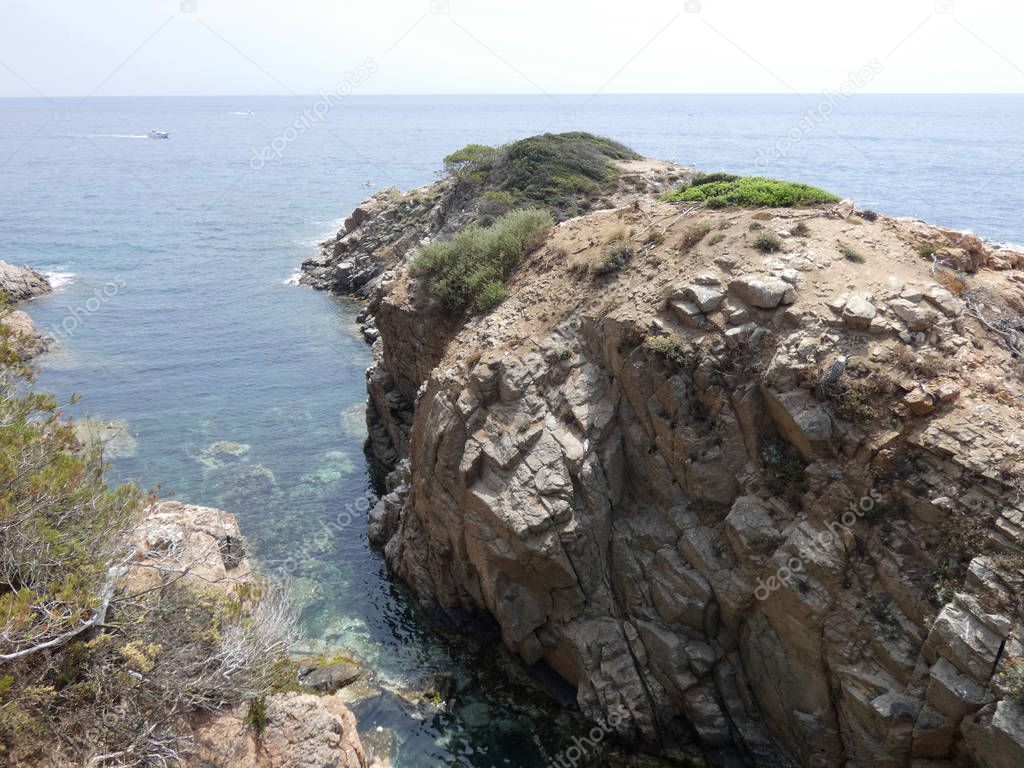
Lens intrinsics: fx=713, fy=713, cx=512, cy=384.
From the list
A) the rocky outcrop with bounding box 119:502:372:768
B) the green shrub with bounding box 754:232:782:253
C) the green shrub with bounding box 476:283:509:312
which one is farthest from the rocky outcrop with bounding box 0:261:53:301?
the green shrub with bounding box 754:232:782:253

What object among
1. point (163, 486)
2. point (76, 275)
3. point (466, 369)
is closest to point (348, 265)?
point (76, 275)

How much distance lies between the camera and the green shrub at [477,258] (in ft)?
91.5

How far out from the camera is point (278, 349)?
153 feet

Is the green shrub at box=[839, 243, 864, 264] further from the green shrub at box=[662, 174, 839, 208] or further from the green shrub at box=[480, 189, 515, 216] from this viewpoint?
the green shrub at box=[480, 189, 515, 216]

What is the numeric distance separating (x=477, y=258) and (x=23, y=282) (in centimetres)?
4746

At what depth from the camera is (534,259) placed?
1088 inches

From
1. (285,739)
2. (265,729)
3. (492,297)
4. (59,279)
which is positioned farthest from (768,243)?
(59,279)

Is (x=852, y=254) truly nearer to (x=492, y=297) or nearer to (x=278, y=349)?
(x=492, y=297)

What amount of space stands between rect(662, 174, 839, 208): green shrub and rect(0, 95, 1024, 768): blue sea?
18013mm

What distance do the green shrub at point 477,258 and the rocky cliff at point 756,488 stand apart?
3.38 m

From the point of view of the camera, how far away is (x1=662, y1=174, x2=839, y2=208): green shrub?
82.8ft

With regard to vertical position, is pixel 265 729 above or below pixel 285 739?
above

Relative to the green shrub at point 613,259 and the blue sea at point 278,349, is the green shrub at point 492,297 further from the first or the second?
the blue sea at point 278,349

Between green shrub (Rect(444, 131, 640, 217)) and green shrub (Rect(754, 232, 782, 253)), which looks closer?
green shrub (Rect(754, 232, 782, 253))
